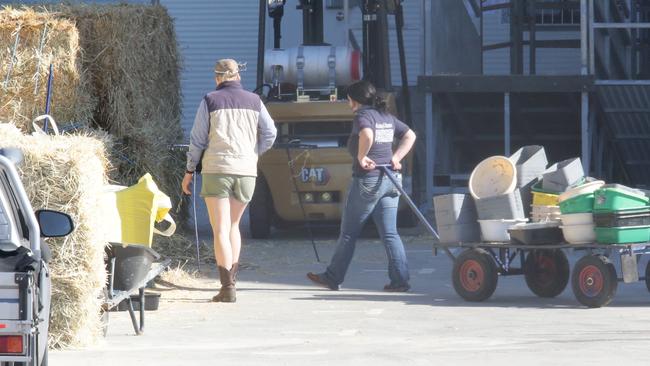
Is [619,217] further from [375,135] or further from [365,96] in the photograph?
[365,96]

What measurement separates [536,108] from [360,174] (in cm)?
762

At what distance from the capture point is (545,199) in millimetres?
11195

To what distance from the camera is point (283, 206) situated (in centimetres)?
1667

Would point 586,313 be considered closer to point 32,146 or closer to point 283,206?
point 32,146

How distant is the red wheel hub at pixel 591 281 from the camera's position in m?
10.5

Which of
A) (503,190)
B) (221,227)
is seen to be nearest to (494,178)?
(503,190)

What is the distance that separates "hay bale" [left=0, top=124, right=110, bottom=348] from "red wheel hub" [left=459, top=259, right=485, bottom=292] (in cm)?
331

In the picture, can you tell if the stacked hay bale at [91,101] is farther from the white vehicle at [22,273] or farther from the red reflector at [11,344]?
the red reflector at [11,344]

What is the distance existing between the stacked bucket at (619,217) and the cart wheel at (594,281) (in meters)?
0.17

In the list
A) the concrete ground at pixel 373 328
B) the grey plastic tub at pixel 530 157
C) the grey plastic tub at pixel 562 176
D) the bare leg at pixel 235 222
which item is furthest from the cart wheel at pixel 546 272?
the bare leg at pixel 235 222

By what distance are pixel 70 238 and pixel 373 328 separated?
7.21 feet

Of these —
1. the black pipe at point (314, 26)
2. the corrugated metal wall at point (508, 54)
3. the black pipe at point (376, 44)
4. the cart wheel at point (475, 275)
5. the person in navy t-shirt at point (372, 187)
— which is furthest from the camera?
the corrugated metal wall at point (508, 54)

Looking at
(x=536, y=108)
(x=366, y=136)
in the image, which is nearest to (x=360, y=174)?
(x=366, y=136)

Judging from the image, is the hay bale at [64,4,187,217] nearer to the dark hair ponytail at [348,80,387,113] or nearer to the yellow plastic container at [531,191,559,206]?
the dark hair ponytail at [348,80,387,113]
